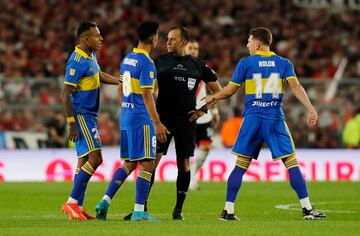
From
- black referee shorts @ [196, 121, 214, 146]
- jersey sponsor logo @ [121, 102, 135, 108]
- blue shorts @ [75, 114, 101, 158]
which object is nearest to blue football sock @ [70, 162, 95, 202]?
blue shorts @ [75, 114, 101, 158]

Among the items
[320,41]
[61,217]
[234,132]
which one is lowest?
[61,217]

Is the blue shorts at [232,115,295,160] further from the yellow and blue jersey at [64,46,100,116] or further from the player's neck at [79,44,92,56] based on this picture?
the player's neck at [79,44,92,56]

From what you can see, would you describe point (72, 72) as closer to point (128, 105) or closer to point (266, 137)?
point (128, 105)

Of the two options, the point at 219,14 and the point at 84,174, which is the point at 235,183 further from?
the point at 219,14

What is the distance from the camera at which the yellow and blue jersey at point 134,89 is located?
11.6 m

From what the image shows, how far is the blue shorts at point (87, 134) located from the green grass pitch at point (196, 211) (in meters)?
0.88

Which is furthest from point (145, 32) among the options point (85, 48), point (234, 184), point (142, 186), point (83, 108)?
point (234, 184)

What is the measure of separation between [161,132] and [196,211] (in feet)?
8.10

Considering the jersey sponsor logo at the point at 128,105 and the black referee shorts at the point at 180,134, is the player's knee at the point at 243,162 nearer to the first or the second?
the black referee shorts at the point at 180,134

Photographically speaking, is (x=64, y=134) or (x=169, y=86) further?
(x=64, y=134)

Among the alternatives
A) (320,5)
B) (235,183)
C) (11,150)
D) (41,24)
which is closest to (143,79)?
(235,183)

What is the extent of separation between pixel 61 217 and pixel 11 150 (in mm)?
9768

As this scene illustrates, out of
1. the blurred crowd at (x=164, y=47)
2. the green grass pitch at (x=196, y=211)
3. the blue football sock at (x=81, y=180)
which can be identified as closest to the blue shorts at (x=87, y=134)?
the blue football sock at (x=81, y=180)

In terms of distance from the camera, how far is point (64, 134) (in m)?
23.3
